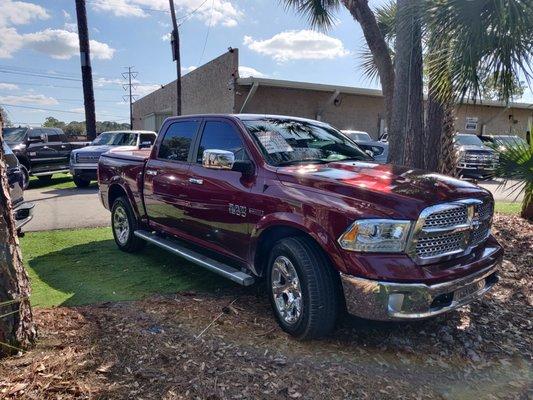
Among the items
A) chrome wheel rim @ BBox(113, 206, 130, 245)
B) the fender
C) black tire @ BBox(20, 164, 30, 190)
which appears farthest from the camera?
black tire @ BBox(20, 164, 30, 190)

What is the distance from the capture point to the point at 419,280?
117 inches

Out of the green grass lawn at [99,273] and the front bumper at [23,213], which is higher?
the front bumper at [23,213]

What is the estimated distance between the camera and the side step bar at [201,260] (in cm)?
388

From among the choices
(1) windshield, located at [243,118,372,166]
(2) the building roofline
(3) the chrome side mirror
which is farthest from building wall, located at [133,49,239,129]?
(3) the chrome side mirror

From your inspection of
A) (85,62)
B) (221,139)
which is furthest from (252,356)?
(85,62)

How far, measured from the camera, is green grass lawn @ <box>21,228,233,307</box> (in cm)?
456

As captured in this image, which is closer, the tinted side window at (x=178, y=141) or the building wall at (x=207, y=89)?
the tinted side window at (x=178, y=141)

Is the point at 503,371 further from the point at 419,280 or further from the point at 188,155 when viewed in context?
the point at 188,155

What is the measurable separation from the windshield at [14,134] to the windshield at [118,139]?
7.34 ft

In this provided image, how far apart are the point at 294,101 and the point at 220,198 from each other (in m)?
16.2

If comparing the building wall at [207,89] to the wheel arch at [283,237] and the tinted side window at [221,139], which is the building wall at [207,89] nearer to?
the tinted side window at [221,139]

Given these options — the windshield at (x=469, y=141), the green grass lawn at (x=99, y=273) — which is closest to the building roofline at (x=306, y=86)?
the windshield at (x=469, y=141)

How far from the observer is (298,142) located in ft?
14.2

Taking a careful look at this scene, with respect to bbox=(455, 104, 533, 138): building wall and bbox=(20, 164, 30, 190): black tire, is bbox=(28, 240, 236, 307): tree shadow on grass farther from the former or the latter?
bbox=(455, 104, 533, 138): building wall
